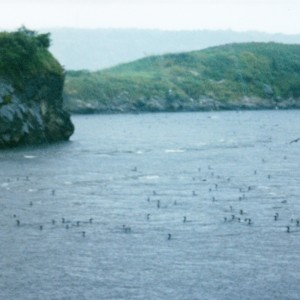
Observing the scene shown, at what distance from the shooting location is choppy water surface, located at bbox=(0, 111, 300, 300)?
75.2 m

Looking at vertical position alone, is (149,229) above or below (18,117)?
below

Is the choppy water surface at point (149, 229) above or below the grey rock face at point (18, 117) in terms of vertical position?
below

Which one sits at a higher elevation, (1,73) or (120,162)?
(1,73)

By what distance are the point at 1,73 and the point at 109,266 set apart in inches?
4843

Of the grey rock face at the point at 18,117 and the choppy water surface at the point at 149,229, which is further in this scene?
the grey rock face at the point at 18,117

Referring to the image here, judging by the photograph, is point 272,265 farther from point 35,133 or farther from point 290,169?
point 35,133

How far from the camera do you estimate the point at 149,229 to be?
97.6m

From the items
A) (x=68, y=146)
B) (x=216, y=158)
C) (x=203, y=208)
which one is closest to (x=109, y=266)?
(x=203, y=208)

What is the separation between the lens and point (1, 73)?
646ft

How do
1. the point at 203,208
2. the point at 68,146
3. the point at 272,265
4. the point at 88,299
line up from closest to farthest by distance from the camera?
1. the point at 88,299
2. the point at 272,265
3. the point at 203,208
4. the point at 68,146

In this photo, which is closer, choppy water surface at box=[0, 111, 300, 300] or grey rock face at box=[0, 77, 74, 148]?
choppy water surface at box=[0, 111, 300, 300]

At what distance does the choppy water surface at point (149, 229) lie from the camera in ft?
247

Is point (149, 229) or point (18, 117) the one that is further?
point (18, 117)

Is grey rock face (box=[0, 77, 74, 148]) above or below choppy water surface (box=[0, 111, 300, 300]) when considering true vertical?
above
